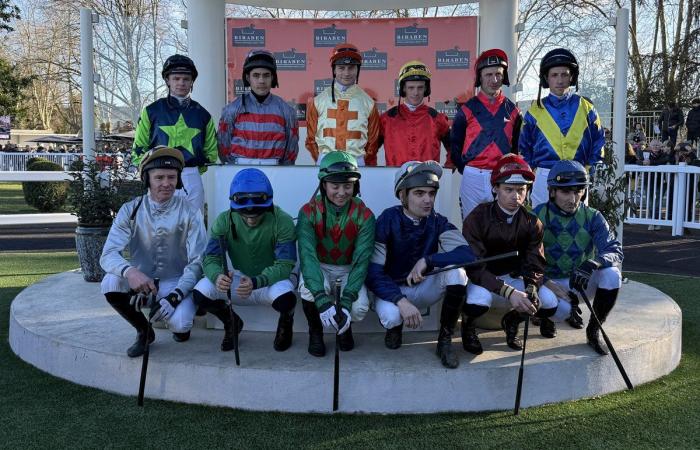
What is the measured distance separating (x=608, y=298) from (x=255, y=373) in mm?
2319

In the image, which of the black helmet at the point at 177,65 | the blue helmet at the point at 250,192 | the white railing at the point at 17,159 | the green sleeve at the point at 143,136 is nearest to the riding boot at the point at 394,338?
the blue helmet at the point at 250,192

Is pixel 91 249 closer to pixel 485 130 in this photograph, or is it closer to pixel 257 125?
pixel 257 125

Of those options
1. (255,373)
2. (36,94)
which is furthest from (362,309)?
(36,94)

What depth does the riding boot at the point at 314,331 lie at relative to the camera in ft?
13.0

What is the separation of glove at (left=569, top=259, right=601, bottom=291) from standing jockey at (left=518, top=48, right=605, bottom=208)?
113 cm

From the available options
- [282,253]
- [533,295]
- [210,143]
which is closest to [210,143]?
[210,143]

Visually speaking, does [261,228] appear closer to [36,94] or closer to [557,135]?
[557,135]

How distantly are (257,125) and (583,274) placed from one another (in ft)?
9.03

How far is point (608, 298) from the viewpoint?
4207mm

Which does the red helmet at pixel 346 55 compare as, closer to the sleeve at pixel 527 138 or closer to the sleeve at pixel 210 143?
the sleeve at pixel 210 143

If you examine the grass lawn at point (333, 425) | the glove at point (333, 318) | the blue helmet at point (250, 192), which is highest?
the blue helmet at point (250, 192)

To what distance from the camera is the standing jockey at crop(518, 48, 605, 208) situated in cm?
496

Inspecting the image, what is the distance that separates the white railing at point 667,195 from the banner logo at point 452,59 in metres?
4.70

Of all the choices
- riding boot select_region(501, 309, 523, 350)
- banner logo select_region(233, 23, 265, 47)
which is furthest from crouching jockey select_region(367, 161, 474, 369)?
banner logo select_region(233, 23, 265, 47)
